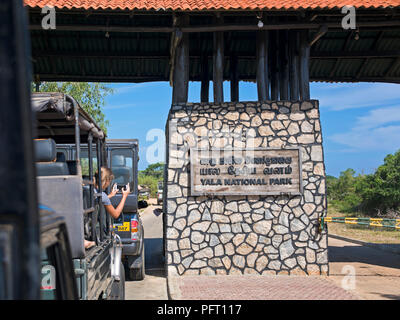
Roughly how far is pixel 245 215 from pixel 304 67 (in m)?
3.94

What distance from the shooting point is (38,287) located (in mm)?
1179

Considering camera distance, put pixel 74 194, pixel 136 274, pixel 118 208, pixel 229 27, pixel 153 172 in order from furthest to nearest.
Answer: pixel 153 172
pixel 229 27
pixel 136 274
pixel 118 208
pixel 74 194

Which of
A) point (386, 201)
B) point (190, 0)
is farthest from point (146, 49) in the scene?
point (386, 201)

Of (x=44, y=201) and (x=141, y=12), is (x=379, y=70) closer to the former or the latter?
Result: (x=141, y=12)

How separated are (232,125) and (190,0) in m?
3.05

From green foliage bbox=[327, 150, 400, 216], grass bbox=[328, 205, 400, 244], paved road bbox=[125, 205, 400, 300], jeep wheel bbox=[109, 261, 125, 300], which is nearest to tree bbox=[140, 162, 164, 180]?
green foliage bbox=[327, 150, 400, 216]

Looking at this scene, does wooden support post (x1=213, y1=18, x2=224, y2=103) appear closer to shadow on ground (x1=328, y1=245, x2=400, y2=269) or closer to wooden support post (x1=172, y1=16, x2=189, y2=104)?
wooden support post (x1=172, y1=16, x2=189, y2=104)

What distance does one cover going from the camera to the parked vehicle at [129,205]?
10.0 m

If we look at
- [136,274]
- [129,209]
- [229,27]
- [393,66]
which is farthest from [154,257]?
[393,66]

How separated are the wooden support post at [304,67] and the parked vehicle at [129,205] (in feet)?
13.7

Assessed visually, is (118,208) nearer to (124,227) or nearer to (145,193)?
(124,227)

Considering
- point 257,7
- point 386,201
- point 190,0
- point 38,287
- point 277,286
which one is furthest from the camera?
point 386,201

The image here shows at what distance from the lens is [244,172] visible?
34.2ft
